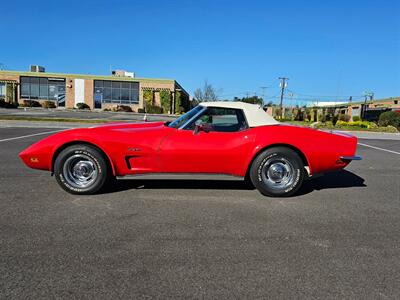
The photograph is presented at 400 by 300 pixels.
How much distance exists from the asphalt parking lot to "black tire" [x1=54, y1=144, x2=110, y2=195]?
0.51 ft

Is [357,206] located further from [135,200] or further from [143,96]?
[143,96]

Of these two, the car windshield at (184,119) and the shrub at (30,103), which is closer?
the car windshield at (184,119)

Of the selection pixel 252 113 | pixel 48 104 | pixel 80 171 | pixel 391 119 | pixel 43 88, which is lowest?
pixel 80 171

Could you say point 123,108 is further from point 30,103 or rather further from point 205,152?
point 205,152

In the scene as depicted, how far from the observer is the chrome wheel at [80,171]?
4.27m

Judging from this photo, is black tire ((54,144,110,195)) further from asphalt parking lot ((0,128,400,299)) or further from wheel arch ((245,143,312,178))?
wheel arch ((245,143,312,178))

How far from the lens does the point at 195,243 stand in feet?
9.55

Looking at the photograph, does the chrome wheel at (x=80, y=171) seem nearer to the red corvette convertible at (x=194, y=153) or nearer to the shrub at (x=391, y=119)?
the red corvette convertible at (x=194, y=153)

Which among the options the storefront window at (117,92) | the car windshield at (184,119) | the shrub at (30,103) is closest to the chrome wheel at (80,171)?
the car windshield at (184,119)

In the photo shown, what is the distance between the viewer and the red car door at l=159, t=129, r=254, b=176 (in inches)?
167

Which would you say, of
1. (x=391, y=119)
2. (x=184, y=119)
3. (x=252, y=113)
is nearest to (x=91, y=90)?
(x=391, y=119)

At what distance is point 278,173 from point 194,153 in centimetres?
126

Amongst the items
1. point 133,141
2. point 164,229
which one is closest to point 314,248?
point 164,229

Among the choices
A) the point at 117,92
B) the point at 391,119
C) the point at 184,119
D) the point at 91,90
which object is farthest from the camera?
the point at 117,92
